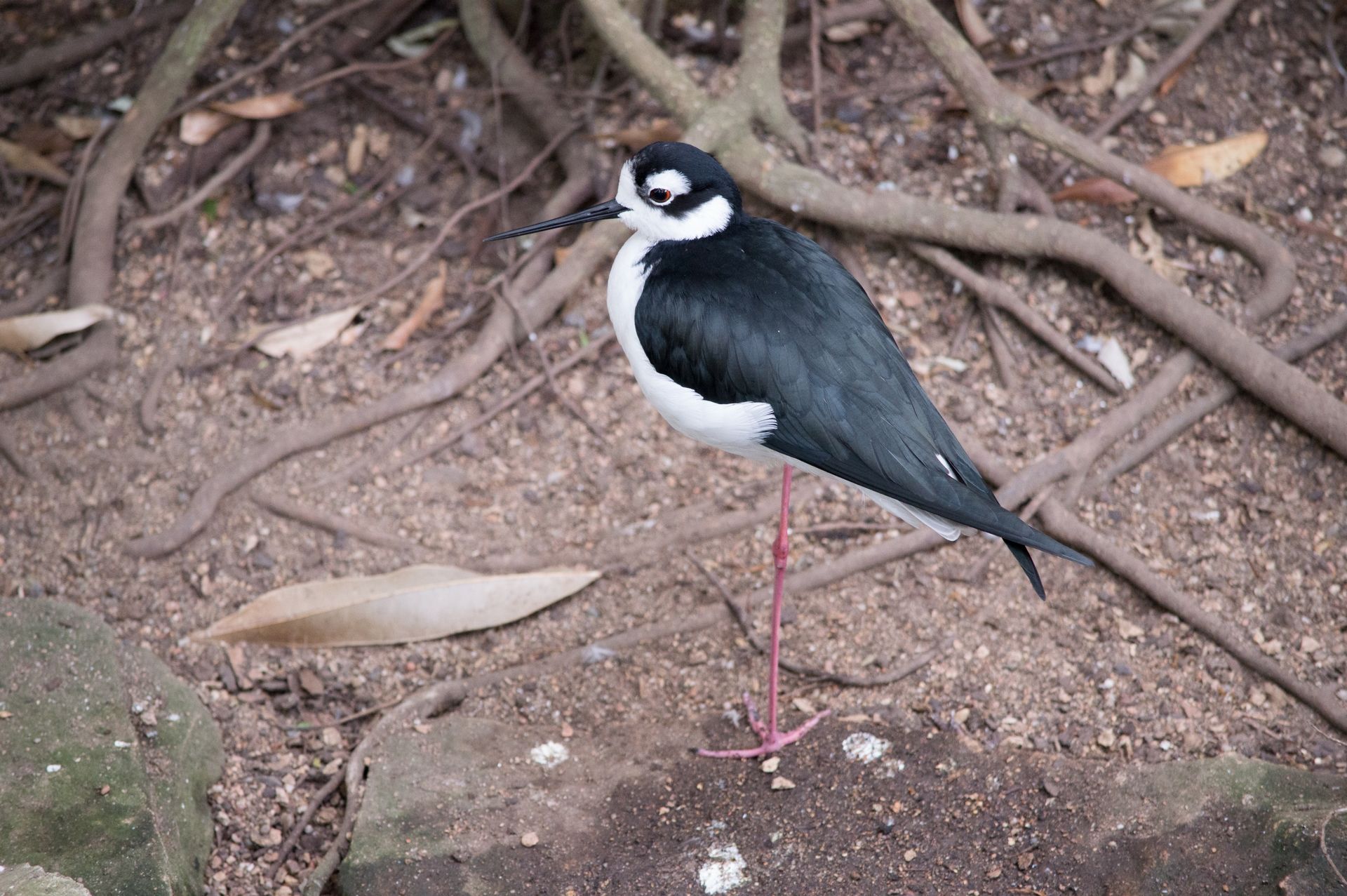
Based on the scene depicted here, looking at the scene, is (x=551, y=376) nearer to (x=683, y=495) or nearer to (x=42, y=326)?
(x=683, y=495)

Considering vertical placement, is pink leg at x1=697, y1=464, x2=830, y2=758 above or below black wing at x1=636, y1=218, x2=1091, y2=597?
below

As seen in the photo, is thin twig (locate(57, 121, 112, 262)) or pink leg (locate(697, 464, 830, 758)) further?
thin twig (locate(57, 121, 112, 262))

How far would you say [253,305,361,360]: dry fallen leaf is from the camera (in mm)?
4066

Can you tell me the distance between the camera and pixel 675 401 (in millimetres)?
2777

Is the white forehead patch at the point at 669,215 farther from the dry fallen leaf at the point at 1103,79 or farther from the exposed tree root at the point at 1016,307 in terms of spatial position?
the dry fallen leaf at the point at 1103,79

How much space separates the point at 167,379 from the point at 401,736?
5.71 ft

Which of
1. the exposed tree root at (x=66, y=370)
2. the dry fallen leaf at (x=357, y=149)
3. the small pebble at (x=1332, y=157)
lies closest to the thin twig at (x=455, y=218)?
the dry fallen leaf at (x=357, y=149)

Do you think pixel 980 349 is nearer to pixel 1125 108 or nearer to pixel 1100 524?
pixel 1100 524

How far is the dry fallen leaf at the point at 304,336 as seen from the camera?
4.07 metres

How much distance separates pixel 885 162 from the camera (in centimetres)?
424

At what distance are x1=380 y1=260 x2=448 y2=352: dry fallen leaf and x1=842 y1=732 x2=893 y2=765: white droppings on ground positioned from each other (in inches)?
80.6

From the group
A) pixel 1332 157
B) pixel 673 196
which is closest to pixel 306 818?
pixel 673 196

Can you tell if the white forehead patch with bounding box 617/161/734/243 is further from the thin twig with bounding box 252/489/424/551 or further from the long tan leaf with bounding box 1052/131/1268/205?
the long tan leaf with bounding box 1052/131/1268/205

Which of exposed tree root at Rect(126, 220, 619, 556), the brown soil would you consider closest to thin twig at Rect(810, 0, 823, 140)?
the brown soil
